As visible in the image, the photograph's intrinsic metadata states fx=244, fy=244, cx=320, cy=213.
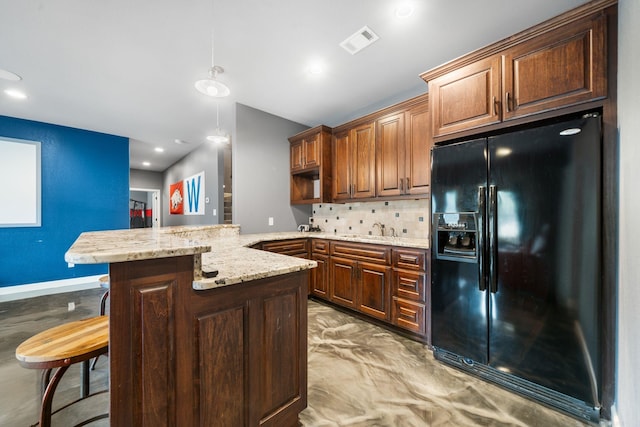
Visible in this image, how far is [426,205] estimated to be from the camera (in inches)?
112

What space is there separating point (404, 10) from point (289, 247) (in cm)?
259

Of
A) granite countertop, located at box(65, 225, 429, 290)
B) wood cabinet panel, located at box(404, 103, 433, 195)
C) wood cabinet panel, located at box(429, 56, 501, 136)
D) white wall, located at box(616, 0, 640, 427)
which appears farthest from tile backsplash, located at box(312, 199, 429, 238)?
granite countertop, located at box(65, 225, 429, 290)

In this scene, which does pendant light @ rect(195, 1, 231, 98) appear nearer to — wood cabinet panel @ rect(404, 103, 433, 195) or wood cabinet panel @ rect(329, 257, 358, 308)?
wood cabinet panel @ rect(404, 103, 433, 195)

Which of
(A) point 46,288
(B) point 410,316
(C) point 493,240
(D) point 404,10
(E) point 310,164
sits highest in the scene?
(D) point 404,10

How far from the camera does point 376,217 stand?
3.33 meters

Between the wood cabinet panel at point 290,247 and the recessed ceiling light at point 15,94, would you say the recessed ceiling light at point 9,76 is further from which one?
the wood cabinet panel at point 290,247

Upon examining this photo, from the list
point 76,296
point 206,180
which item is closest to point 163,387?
point 76,296

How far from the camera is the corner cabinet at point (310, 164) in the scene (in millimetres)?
3453

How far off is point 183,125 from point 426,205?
4168 mm

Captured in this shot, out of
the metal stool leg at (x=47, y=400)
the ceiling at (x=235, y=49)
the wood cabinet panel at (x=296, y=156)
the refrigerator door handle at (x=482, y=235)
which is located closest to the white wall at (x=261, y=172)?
the wood cabinet panel at (x=296, y=156)

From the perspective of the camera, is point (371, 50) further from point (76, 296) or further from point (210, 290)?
point (76, 296)

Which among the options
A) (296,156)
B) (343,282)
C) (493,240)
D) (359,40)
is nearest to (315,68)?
(359,40)

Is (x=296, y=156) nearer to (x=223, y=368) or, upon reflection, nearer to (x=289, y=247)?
(x=289, y=247)

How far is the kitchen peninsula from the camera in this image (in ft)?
2.81
